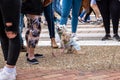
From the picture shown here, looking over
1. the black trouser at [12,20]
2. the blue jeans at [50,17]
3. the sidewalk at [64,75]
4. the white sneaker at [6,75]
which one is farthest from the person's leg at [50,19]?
the white sneaker at [6,75]

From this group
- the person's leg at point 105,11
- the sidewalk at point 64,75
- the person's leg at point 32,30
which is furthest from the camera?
the person's leg at point 105,11

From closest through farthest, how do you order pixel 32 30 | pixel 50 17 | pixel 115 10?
pixel 32 30
pixel 50 17
pixel 115 10

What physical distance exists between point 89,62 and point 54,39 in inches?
63.1

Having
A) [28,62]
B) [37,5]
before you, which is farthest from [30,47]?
[37,5]

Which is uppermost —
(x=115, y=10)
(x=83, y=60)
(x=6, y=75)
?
(x=115, y=10)

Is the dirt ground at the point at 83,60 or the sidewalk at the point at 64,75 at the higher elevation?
the sidewalk at the point at 64,75

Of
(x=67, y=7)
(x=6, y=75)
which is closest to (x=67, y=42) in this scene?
(x=67, y=7)

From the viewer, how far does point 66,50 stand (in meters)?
6.40

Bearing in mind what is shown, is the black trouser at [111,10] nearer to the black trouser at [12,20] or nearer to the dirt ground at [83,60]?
the dirt ground at [83,60]

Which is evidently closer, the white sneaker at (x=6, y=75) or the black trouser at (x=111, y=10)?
the white sneaker at (x=6, y=75)

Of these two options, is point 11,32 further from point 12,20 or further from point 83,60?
point 83,60

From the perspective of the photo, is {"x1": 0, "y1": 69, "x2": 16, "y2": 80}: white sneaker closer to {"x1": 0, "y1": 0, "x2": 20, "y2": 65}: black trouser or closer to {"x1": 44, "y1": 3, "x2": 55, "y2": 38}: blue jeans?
{"x1": 0, "y1": 0, "x2": 20, "y2": 65}: black trouser

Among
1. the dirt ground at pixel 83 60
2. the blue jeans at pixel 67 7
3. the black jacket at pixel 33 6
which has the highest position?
the black jacket at pixel 33 6

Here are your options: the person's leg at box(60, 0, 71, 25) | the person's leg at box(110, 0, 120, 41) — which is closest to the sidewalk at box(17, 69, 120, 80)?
the person's leg at box(60, 0, 71, 25)
